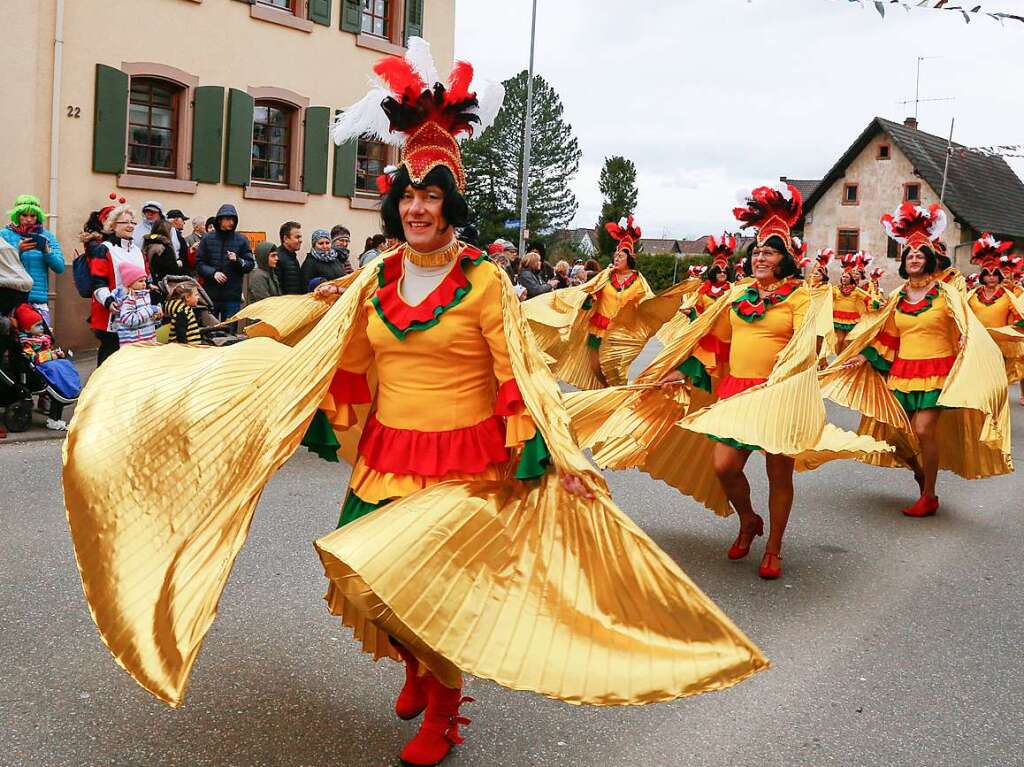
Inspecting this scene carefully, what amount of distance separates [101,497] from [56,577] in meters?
1.99

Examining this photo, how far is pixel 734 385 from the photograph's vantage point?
5.82 m

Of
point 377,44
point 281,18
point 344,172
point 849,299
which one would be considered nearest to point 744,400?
point 849,299

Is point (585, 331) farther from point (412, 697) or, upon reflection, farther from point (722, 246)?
point (412, 697)

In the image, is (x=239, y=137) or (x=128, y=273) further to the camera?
(x=239, y=137)

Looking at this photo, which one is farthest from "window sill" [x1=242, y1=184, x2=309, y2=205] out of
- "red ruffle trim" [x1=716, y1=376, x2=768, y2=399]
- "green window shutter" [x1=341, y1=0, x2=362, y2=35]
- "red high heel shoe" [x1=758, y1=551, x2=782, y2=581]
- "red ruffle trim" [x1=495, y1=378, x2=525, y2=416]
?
"red ruffle trim" [x1=495, y1=378, x2=525, y2=416]

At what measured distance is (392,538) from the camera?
283cm

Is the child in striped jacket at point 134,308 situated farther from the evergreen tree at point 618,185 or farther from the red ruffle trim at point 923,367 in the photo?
the evergreen tree at point 618,185

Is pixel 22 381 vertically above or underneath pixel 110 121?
underneath

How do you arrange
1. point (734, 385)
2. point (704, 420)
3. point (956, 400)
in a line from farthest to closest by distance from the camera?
1. point (956, 400)
2. point (734, 385)
3. point (704, 420)

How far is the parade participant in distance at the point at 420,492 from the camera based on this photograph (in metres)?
2.74

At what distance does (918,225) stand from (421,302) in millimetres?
4853

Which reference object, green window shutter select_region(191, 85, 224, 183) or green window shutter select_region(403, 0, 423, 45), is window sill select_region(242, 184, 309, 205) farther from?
green window shutter select_region(403, 0, 423, 45)

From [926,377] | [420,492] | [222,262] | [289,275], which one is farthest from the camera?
[222,262]

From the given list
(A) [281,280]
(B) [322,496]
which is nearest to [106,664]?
(B) [322,496]
